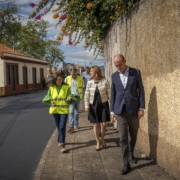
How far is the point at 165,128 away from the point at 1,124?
22.2 feet

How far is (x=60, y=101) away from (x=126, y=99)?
1946 millimetres

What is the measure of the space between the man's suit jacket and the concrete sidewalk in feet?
3.02

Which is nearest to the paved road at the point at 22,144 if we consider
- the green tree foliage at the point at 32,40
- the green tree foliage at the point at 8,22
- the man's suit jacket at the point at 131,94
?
the man's suit jacket at the point at 131,94

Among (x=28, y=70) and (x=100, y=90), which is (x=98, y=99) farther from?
(x=28, y=70)

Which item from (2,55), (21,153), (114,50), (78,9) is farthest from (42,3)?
(2,55)

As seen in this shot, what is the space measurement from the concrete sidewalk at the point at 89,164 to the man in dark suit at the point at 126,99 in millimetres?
260

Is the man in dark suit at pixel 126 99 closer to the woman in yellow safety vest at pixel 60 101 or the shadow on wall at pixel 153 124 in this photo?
the shadow on wall at pixel 153 124

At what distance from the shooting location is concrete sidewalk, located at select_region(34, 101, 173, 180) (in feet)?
14.8

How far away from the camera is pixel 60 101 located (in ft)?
20.6

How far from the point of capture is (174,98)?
4.04 m

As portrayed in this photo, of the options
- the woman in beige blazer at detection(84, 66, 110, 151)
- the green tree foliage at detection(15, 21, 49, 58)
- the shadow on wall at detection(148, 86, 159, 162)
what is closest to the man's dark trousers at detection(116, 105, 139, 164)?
the shadow on wall at detection(148, 86, 159, 162)

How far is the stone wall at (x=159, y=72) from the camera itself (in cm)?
397

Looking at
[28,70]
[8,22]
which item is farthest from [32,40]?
[8,22]

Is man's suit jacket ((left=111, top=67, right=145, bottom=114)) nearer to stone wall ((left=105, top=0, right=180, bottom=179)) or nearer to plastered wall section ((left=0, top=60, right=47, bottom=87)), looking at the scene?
stone wall ((left=105, top=0, right=180, bottom=179))
